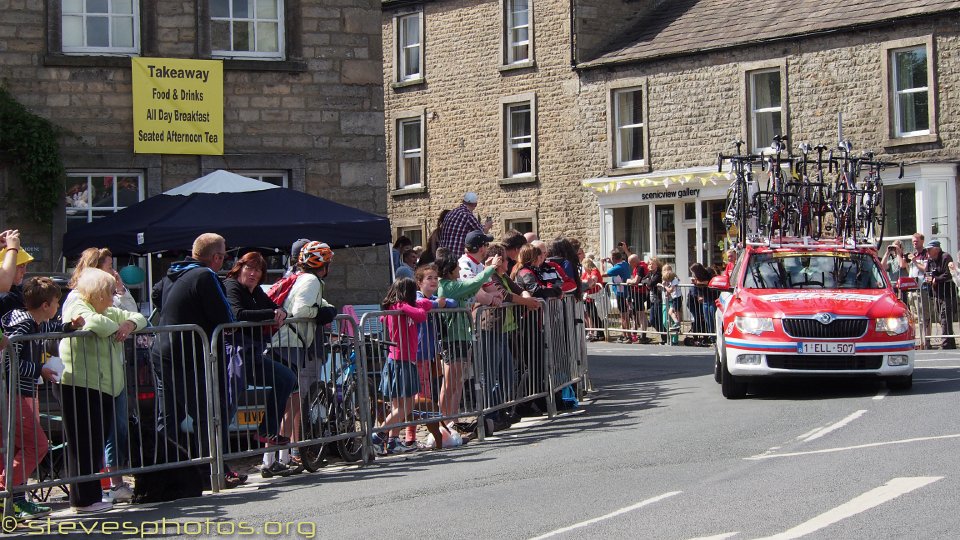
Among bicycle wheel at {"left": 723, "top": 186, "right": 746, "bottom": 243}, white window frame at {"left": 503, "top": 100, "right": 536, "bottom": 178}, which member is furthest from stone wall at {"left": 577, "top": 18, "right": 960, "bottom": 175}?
bicycle wheel at {"left": 723, "top": 186, "right": 746, "bottom": 243}

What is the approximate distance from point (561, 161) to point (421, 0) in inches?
273

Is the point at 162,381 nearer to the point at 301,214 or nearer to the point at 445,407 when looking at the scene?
the point at 445,407

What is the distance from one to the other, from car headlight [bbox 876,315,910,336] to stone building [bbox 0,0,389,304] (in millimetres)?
8014

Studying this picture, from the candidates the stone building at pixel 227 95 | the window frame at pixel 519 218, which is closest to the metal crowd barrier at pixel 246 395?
Answer: the stone building at pixel 227 95

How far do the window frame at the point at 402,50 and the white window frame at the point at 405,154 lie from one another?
3.74ft

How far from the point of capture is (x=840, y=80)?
107 ft

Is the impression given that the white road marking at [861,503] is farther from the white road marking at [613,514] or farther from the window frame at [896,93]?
the window frame at [896,93]

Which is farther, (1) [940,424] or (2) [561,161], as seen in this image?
(2) [561,161]

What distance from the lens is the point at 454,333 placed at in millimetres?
12906

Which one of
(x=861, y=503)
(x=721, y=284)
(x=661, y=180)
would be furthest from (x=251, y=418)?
(x=661, y=180)

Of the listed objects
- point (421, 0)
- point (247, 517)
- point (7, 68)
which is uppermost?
point (421, 0)

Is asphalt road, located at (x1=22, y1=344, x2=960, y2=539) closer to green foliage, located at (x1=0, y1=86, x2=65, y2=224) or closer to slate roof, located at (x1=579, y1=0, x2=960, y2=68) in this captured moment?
green foliage, located at (x1=0, y1=86, x2=65, y2=224)

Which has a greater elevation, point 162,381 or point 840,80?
point 840,80

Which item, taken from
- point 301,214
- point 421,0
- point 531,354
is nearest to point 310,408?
point 531,354
